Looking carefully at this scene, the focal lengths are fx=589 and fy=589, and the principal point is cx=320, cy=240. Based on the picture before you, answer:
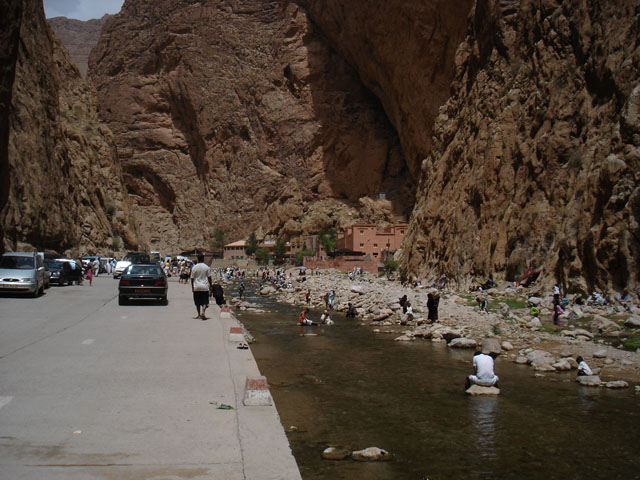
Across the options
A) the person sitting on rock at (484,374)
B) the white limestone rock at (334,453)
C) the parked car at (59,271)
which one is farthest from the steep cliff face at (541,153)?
the parked car at (59,271)

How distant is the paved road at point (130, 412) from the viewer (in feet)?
15.4

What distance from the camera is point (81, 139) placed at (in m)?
56.9

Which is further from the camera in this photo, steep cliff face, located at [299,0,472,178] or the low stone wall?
the low stone wall

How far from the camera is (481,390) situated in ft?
35.2

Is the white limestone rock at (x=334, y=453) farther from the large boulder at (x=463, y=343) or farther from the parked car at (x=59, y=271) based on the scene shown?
the parked car at (x=59, y=271)

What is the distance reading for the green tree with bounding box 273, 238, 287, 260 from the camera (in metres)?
86.5

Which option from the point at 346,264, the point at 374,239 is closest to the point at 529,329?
the point at 346,264

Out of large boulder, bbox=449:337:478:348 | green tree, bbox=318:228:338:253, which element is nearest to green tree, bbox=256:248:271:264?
green tree, bbox=318:228:338:253

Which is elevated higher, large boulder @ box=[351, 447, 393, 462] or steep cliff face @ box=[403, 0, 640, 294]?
steep cliff face @ box=[403, 0, 640, 294]

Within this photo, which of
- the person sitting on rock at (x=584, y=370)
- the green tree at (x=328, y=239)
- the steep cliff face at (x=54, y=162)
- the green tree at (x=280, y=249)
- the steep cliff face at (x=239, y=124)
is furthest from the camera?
the steep cliff face at (x=239, y=124)

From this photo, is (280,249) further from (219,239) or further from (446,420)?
(446,420)

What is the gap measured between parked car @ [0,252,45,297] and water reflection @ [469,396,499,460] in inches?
638

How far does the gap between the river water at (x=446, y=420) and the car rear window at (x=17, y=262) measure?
11.4m

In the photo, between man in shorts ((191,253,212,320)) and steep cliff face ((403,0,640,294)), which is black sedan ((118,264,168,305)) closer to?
man in shorts ((191,253,212,320))
